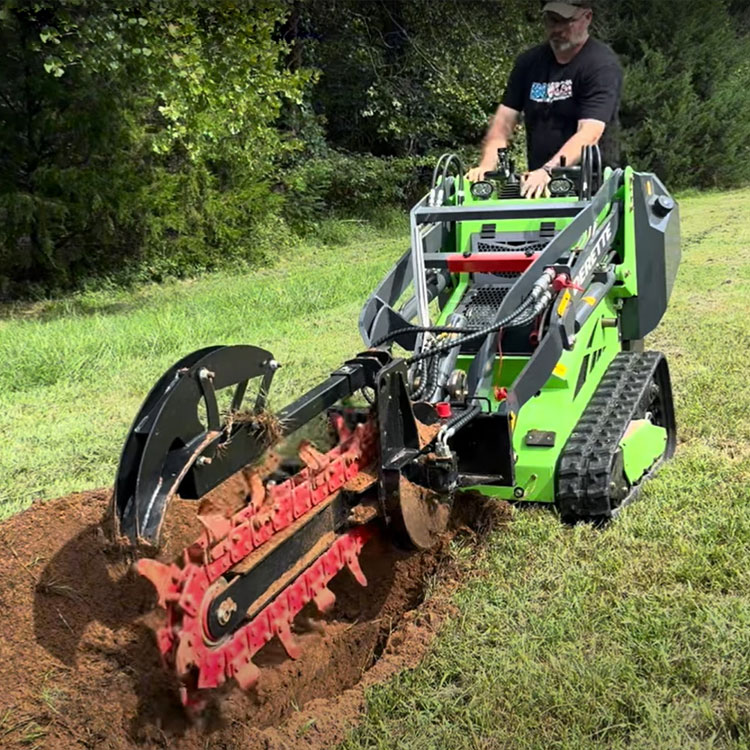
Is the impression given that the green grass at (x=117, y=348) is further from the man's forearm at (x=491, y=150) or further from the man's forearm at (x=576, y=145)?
the man's forearm at (x=576, y=145)

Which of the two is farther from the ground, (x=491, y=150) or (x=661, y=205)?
(x=491, y=150)

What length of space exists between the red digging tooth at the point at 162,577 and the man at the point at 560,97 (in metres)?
3.25

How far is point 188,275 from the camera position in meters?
15.2

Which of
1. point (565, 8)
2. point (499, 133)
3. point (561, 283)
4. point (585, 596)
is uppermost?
point (565, 8)

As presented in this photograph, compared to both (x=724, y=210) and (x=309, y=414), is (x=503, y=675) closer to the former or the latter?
(x=309, y=414)

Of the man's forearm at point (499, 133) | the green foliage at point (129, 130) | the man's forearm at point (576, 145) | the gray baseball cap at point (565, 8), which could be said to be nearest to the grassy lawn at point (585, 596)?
the man's forearm at point (576, 145)

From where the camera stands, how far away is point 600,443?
4.42m

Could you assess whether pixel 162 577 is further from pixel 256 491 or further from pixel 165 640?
pixel 256 491

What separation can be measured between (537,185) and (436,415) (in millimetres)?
1825

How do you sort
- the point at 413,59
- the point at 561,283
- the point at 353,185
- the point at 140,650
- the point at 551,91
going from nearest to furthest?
1. the point at 140,650
2. the point at 561,283
3. the point at 551,91
4. the point at 353,185
5. the point at 413,59

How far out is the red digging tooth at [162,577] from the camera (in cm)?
260

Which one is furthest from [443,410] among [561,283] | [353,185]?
[353,185]

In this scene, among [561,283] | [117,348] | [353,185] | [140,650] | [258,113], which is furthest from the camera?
[353,185]

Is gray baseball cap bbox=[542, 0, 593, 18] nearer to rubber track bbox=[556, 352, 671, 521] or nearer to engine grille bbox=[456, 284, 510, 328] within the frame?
engine grille bbox=[456, 284, 510, 328]
